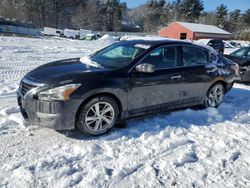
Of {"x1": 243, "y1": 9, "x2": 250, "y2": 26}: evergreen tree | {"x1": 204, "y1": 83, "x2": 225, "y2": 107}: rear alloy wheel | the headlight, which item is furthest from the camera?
{"x1": 243, "y1": 9, "x2": 250, "y2": 26}: evergreen tree

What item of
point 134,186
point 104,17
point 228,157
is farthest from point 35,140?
point 104,17

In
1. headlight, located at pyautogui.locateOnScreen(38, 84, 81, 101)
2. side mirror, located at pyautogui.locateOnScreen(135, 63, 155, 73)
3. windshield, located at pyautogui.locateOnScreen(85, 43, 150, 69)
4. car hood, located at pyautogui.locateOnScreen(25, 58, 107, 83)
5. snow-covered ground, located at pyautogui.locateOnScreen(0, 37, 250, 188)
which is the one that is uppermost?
windshield, located at pyautogui.locateOnScreen(85, 43, 150, 69)

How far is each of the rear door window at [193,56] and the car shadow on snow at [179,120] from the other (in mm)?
1021

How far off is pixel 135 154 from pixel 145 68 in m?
1.56

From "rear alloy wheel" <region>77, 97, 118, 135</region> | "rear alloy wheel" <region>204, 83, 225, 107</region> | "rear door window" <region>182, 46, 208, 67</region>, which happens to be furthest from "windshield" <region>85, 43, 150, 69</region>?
"rear alloy wheel" <region>204, 83, 225, 107</region>

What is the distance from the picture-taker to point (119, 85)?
478cm

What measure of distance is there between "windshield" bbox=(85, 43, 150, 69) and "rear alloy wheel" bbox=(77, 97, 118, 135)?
707mm

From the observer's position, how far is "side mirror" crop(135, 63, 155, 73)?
4.97 m

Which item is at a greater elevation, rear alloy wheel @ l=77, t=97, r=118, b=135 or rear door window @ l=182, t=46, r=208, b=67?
rear door window @ l=182, t=46, r=208, b=67

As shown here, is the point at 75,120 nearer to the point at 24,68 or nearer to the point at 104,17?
the point at 24,68

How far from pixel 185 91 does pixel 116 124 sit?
167 cm

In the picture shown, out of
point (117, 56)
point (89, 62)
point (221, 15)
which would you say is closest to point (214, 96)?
point (117, 56)

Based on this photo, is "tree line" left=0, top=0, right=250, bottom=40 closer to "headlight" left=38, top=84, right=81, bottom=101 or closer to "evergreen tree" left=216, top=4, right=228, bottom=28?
"evergreen tree" left=216, top=4, right=228, bottom=28

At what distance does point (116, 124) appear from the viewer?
5.21 m
